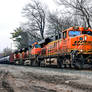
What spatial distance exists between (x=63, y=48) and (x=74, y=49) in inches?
57.0

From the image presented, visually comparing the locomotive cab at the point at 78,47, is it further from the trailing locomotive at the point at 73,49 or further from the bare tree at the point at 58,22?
the bare tree at the point at 58,22

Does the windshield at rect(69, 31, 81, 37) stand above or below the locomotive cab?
above

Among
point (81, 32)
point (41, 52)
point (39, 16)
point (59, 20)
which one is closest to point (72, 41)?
point (81, 32)

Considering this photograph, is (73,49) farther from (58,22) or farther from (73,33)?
(58,22)

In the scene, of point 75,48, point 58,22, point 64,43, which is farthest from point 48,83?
point 58,22

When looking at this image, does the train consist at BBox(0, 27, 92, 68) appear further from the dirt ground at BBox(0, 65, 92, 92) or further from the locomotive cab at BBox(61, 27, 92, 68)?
the dirt ground at BBox(0, 65, 92, 92)

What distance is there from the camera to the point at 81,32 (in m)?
14.3

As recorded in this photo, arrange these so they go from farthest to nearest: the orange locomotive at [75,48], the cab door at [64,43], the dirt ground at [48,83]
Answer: the cab door at [64,43]
the orange locomotive at [75,48]
the dirt ground at [48,83]

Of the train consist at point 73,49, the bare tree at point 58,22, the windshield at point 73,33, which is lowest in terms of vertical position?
the train consist at point 73,49

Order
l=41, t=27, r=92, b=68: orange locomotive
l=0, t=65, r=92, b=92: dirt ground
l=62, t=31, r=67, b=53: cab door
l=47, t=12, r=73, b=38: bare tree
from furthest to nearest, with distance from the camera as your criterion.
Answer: l=47, t=12, r=73, b=38: bare tree < l=62, t=31, r=67, b=53: cab door < l=41, t=27, r=92, b=68: orange locomotive < l=0, t=65, r=92, b=92: dirt ground

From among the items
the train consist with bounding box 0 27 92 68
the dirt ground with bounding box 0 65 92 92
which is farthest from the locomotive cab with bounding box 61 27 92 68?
the dirt ground with bounding box 0 65 92 92

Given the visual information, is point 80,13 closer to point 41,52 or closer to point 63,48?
point 41,52

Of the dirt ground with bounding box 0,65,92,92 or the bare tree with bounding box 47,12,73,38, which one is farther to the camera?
the bare tree with bounding box 47,12,73,38

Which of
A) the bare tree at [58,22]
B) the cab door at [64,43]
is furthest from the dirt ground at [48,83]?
the bare tree at [58,22]
